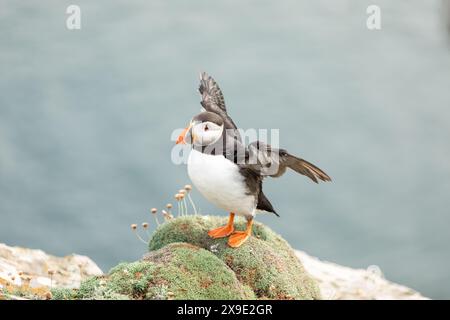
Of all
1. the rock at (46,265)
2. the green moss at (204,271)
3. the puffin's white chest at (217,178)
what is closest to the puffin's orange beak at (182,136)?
the puffin's white chest at (217,178)

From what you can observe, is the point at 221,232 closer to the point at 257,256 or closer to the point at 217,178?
the point at 257,256

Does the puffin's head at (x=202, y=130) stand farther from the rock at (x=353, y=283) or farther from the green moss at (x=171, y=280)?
the rock at (x=353, y=283)

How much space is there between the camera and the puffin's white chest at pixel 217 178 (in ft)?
18.9

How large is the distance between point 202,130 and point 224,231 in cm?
140

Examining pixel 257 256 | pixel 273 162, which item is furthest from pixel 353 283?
pixel 273 162

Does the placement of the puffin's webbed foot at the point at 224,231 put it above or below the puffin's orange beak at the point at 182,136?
below

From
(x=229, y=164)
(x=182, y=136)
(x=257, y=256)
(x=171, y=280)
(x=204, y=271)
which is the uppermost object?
(x=182, y=136)

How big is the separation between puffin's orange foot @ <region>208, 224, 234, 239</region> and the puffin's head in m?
1.24

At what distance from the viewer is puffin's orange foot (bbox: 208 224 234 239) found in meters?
6.61

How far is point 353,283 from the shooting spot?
Result: 9.66 meters

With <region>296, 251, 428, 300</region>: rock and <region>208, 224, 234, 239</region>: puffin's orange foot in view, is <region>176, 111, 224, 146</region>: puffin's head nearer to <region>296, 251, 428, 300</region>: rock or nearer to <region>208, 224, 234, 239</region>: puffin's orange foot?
<region>208, 224, 234, 239</region>: puffin's orange foot
